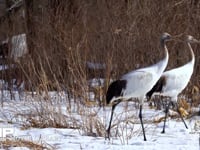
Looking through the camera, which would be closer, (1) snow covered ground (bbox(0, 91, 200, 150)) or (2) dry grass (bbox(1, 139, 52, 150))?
(2) dry grass (bbox(1, 139, 52, 150))

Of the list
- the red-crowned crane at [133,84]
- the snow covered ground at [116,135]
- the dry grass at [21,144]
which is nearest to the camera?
the dry grass at [21,144]

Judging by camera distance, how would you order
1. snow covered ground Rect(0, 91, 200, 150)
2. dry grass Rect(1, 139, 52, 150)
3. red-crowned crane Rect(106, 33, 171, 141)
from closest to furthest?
1. dry grass Rect(1, 139, 52, 150)
2. snow covered ground Rect(0, 91, 200, 150)
3. red-crowned crane Rect(106, 33, 171, 141)

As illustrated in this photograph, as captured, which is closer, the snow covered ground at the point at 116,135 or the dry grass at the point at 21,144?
the dry grass at the point at 21,144

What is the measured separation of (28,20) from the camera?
454 inches

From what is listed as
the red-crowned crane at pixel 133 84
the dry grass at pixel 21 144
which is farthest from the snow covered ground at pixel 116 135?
the red-crowned crane at pixel 133 84

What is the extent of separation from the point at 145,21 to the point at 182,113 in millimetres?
2057

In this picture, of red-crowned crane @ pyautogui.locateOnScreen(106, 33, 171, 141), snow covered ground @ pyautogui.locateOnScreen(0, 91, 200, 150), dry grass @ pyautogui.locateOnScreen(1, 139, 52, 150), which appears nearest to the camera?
dry grass @ pyautogui.locateOnScreen(1, 139, 52, 150)

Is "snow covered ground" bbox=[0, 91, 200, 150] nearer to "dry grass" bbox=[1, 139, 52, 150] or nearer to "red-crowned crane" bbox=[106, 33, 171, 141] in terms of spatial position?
"dry grass" bbox=[1, 139, 52, 150]

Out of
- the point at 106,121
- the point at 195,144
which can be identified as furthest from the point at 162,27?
the point at 195,144

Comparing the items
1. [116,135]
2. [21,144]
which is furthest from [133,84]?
[21,144]

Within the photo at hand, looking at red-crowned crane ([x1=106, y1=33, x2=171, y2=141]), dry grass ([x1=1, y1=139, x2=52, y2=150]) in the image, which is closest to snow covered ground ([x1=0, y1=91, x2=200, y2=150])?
dry grass ([x1=1, y1=139, x2=52, y2=150])

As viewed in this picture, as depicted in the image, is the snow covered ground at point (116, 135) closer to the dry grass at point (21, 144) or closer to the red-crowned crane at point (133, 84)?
the dry grass at point (21, 144)

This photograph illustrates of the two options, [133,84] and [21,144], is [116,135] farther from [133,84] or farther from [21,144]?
[21,144]

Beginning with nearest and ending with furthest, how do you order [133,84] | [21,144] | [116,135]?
1. [21,144]
2. [116,135]
3. [133,84]
